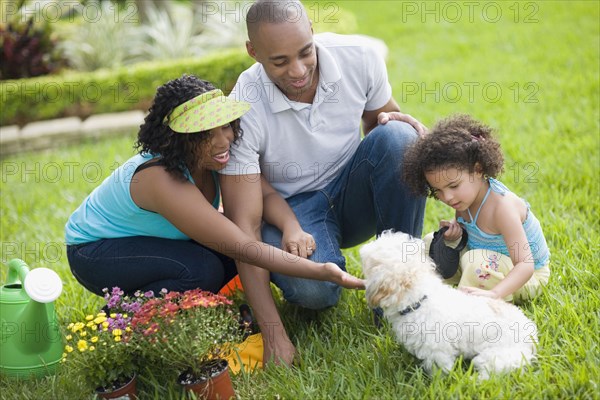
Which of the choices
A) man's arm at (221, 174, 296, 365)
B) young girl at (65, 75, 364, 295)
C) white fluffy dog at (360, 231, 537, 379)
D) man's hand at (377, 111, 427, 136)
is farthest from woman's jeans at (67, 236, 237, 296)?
man's hand at (377, 111, 427, 136)

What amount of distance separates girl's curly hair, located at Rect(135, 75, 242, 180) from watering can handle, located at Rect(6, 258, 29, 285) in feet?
2.64

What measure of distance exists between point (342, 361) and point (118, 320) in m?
0.96

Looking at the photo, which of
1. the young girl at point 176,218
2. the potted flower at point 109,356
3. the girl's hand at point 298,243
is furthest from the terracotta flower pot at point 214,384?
the girl's hand at point 298,243

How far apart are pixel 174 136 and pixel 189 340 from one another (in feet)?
2.87

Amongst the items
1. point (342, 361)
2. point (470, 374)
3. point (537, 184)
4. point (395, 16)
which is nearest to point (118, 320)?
point (342, 361)

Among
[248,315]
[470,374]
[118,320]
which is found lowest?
[248,315]

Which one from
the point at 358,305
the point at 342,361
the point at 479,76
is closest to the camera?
the point at 342,361

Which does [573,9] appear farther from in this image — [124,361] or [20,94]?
[124,361]

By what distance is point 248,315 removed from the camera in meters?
3.32

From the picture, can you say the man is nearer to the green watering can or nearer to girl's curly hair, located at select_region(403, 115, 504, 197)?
girl's curly hair, located at select_region(403, 115, 504, 197)

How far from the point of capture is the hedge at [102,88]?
6.99 m

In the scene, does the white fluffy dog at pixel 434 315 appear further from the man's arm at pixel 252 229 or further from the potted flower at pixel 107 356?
the potted flower at pixel 107 356

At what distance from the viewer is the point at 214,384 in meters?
2.54

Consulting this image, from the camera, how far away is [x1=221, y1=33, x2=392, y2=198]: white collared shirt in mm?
3107
